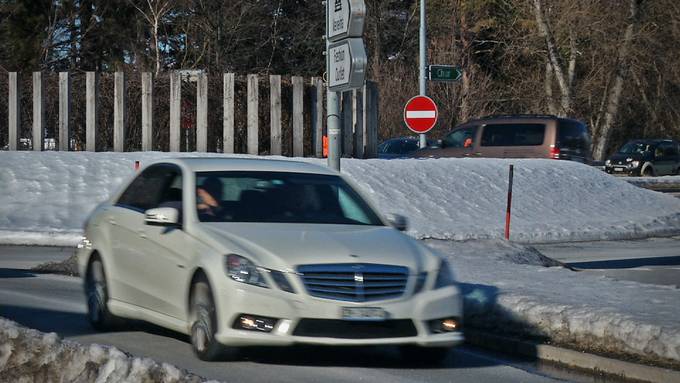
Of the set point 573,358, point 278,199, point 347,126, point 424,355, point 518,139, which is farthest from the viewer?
point 518,139

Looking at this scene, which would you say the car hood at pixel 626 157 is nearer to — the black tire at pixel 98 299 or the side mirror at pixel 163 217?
the black tire at pixel 98 299

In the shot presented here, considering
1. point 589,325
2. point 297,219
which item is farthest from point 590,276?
point 297,219

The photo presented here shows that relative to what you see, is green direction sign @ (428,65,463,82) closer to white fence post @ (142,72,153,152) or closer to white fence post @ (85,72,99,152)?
white fence post @ (142,72,153,152)

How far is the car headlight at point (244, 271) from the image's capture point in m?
8.66

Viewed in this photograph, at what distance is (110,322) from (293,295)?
2653 mm

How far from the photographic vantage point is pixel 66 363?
721 cm

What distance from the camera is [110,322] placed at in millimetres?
10688

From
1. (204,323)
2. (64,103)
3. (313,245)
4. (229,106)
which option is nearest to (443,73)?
(229,106)

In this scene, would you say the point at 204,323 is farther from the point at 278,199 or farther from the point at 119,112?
the point at 119,112

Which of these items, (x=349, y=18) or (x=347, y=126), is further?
→ (x=347, y=126)

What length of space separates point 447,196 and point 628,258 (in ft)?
22.7

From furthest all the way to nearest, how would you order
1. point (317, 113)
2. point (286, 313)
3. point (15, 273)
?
point (317, 113) < point (15, 273) < point (286, 313)

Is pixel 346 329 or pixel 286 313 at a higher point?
pixel 286 313

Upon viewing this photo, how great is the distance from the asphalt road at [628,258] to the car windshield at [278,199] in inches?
240
